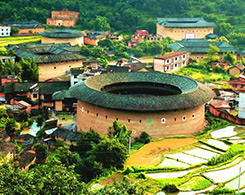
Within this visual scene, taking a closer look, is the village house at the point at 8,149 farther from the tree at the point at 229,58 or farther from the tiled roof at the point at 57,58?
the tree at the point at 229,58

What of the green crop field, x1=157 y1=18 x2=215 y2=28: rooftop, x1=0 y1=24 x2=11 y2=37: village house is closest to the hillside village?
the green crop field

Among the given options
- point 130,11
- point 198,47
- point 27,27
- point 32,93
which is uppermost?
point 130,11

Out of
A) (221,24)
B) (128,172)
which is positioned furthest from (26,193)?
(221,24)

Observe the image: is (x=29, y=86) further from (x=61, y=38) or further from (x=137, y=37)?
(x=137, y=37)

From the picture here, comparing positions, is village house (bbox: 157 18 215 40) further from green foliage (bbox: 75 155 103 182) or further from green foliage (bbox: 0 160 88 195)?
green foliage (bbox: 0 160 88 195)

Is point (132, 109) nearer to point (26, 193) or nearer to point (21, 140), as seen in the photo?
point (21, 140)

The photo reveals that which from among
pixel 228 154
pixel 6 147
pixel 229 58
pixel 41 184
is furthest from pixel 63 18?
pixel 41 184

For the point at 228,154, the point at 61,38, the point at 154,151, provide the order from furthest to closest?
the point at 61,38
the point at 154,151
the point at 228,154

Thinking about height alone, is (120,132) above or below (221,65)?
above
